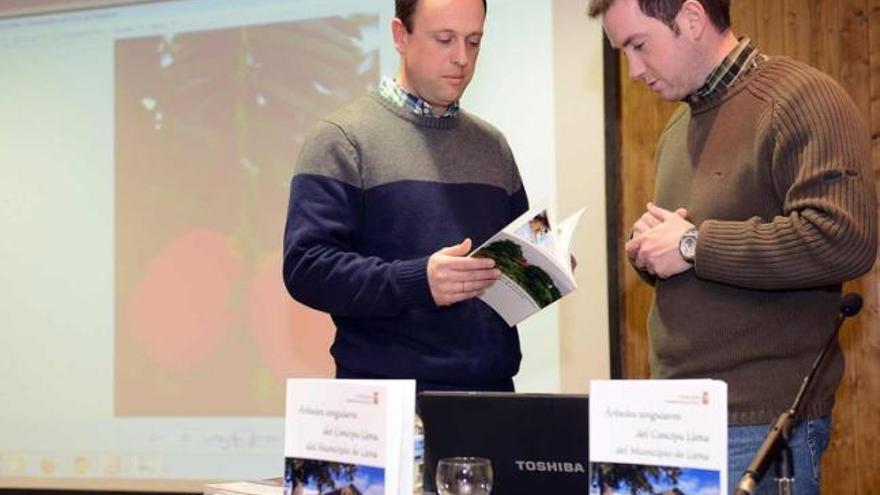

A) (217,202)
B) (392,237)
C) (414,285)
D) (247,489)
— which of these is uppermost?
(217,202)

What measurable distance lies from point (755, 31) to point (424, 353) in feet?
6.66

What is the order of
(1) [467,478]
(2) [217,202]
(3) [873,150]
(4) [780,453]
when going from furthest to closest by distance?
(2) [217,202]
(3) [873,150]
(1) [467,478]
(4) [780,453]

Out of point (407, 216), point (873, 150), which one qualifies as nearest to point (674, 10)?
point (407, 216)

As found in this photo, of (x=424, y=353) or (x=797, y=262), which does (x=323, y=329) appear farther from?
(x=797, y=262)

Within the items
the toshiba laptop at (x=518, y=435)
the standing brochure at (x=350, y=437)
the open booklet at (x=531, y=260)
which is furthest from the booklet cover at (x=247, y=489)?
the open booklet at (x=531, y=260)

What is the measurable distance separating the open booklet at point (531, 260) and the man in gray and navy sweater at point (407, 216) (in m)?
0.06

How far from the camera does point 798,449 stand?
1.70 metres

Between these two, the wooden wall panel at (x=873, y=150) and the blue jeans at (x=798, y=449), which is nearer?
the blue jeans at (x=798, y=449)

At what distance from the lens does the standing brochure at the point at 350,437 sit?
154 centimetres

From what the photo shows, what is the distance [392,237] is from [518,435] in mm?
686

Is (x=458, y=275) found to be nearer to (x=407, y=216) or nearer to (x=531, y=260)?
(x=531, y=260)

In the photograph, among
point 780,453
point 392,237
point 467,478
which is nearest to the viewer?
point 780,453

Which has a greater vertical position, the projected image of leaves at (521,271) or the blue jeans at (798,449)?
the projected image of leaves at (521,271)

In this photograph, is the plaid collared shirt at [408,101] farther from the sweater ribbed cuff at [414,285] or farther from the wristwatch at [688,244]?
the wristwatch at [688,244]
